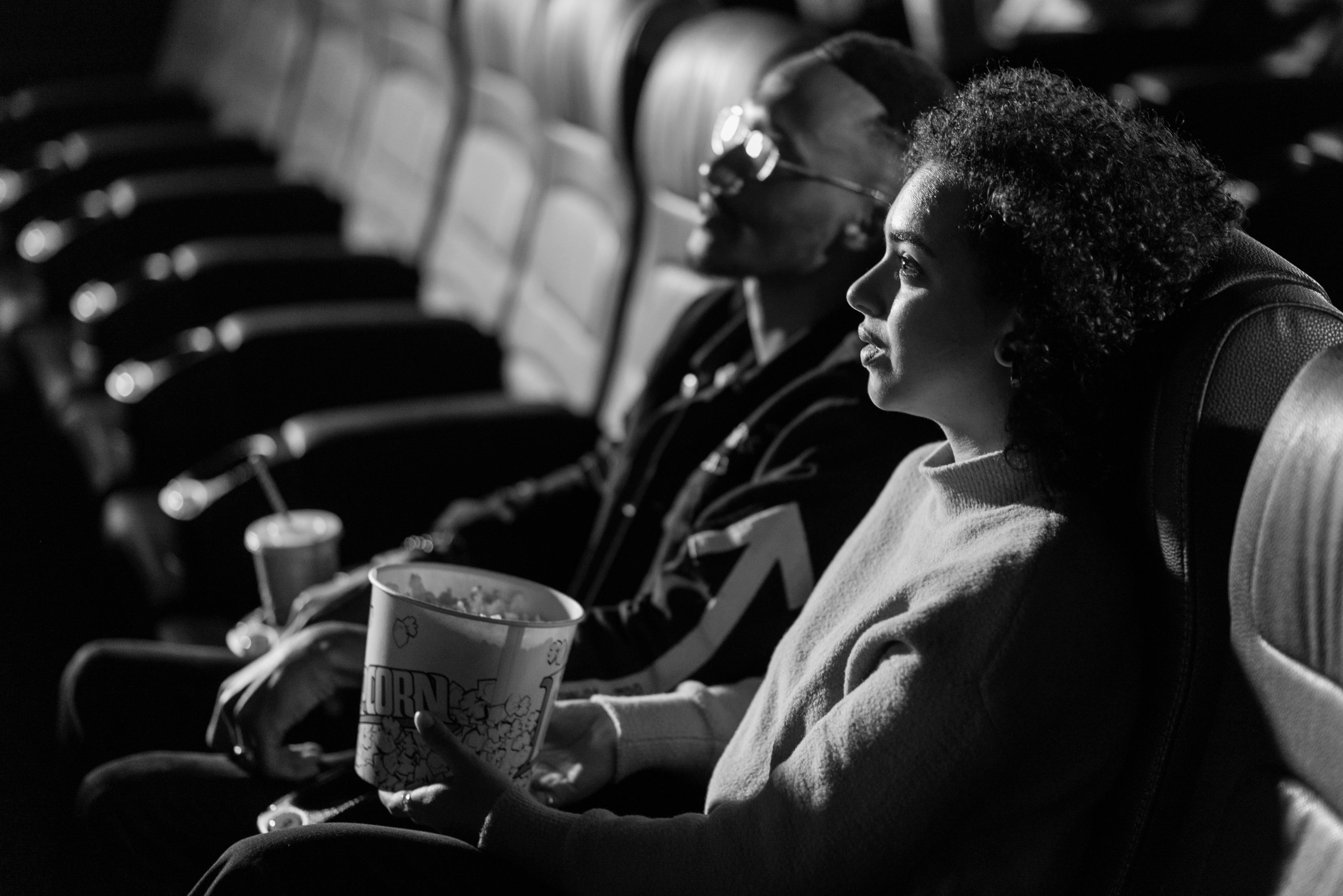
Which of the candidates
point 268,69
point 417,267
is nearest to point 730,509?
point 417,267

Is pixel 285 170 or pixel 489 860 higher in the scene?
pixel 285 170

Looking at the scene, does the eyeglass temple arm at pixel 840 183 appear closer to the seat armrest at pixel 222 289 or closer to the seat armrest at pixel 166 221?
the seat armrest at pixel 222 289

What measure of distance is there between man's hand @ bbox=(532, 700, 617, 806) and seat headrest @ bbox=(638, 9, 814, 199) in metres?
0.79

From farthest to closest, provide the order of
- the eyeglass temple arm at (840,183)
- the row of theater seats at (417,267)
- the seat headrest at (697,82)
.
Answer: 1. the row of theater seats at (417,267)
2. the seat headrest at (697,82)
3. the eyeglass temple arm at (840,183)

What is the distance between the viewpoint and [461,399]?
2.00m

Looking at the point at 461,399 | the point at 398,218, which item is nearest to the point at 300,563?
the point at 461,399

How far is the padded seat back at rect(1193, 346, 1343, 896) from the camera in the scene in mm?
762

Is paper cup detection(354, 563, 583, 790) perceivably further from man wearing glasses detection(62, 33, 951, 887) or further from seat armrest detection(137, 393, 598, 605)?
seat armrest detection(137, 393, 598, 605)

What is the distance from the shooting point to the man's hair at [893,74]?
1.37m

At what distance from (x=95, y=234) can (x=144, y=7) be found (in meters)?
2.26

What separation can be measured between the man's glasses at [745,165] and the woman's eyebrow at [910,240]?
0.40 m

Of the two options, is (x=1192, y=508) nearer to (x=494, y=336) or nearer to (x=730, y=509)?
(x=730, y=509)

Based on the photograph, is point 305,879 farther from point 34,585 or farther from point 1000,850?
point 34,585

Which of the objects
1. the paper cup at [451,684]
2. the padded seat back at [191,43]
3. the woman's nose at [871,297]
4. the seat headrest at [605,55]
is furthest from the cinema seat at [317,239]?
the woman's nose at [871,297]
